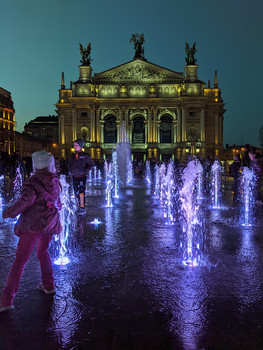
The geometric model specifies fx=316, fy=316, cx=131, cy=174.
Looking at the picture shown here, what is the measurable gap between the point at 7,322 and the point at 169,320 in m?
1.32

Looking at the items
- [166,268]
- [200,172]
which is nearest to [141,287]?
[166,268]

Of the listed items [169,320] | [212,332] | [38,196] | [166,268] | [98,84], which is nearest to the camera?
[212,332]

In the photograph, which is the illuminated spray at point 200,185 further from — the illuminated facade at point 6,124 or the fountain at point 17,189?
the illuminated facade at point 6,124

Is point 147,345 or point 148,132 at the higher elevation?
point 148,132

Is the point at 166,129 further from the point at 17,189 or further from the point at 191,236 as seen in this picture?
the point at 191,236

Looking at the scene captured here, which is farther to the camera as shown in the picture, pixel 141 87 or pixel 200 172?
pixel 141 87

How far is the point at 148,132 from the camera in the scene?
169ft

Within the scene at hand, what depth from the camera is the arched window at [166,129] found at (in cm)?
5241

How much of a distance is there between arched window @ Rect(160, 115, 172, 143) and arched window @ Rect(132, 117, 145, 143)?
3158mm

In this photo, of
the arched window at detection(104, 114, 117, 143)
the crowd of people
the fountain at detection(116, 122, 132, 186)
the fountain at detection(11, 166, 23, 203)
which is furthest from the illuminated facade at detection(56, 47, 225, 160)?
the crowd of people

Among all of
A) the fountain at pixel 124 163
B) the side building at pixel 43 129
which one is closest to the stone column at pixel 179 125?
the fountain at pixel 124 163

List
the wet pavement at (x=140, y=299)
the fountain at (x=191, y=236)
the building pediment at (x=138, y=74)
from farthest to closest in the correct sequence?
the building pediment at (x=138, y=74), the fountain at (x=191, y=236), the wet pavement at (x=140, y=299)

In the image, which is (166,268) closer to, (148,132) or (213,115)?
(148,132)

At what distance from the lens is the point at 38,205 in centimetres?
290
